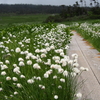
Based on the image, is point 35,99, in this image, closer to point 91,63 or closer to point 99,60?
point 91,63

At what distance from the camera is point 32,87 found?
2.95 meters

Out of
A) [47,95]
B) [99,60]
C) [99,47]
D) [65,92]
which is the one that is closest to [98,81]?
[65,92]

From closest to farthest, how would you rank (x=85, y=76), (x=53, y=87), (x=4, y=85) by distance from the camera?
(x=53, y=87) → (x=4, y=85) → (x=85, y=76)

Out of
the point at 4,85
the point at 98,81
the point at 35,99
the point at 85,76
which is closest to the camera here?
the point at 35,99

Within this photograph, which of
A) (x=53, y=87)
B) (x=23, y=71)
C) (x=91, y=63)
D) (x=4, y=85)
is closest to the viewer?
(x=53, y=87)

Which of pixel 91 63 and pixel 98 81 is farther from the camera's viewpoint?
pixel 91 63

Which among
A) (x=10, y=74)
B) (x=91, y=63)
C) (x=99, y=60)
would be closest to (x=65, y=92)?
(x=10, y=74)

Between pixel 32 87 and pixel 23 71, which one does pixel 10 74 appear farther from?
pixel 32 87

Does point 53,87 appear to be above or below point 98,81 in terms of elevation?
above

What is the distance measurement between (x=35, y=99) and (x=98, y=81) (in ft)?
6.37

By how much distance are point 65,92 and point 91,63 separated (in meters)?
3.18

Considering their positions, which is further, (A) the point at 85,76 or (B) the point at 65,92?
(A) the point at 85,76

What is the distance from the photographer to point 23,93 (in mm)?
3039

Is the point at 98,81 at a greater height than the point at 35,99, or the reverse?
the point at 35,99
